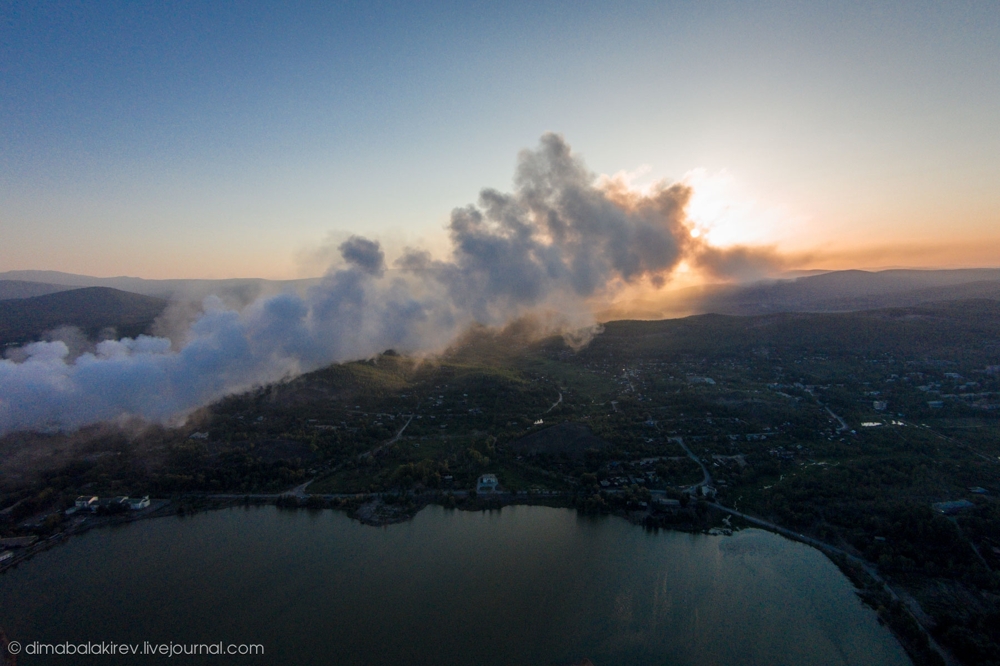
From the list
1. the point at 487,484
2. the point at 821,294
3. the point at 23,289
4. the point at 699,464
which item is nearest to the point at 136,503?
the point at 487,484

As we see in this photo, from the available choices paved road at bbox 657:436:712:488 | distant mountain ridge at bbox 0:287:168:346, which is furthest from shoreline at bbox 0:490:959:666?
distant mountain ridge at bbox 0:287:168:346

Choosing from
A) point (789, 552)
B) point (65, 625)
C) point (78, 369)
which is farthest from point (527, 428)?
point (78, 369)

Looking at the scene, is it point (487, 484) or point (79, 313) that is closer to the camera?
point (487, 484)

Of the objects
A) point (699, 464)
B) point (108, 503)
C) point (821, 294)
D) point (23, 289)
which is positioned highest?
point (23, 289)

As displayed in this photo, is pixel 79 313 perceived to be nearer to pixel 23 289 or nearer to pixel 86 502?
pixel 23 289

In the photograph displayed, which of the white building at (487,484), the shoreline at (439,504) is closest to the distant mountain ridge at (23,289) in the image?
the shoreline at (439,504)

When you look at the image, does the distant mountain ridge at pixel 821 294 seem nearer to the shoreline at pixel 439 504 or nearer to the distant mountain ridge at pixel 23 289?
the shoreline at pixel 439 504

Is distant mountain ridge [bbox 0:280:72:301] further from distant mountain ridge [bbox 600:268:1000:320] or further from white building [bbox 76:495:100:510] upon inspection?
distant mountain ridge [bbox 600:268:1000:320]
